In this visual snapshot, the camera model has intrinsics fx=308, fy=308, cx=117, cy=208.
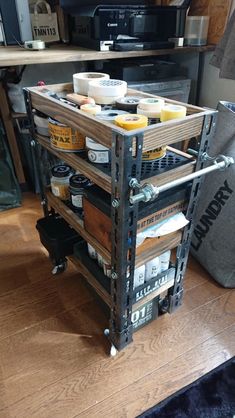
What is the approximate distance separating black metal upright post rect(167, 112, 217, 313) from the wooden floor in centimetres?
8

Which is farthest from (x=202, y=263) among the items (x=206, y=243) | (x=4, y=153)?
(x=4, y=153)

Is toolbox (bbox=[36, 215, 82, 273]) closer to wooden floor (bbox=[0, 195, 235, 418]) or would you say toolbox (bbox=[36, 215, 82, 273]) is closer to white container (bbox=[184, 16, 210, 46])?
wooden floor (bbox=[0, 195, 235, 418])

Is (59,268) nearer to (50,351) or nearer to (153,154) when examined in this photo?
(50,351)

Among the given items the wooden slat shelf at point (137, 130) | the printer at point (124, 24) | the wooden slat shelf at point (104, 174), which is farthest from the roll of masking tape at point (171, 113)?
the printer at point (124, 24)

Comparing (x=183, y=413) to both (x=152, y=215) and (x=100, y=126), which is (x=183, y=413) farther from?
(x=100, y=126)

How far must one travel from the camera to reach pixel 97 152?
0.74 metres

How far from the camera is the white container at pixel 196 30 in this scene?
4.91 ft

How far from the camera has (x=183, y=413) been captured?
0.80 metres

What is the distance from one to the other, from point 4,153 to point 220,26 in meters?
1.21

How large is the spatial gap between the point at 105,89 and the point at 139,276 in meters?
0.52

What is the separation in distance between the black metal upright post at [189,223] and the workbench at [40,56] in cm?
78

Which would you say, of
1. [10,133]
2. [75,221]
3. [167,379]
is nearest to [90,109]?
[75,221]

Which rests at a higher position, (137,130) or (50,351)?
(137,130)

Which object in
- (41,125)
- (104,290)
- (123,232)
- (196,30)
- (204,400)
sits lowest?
(204,400)
